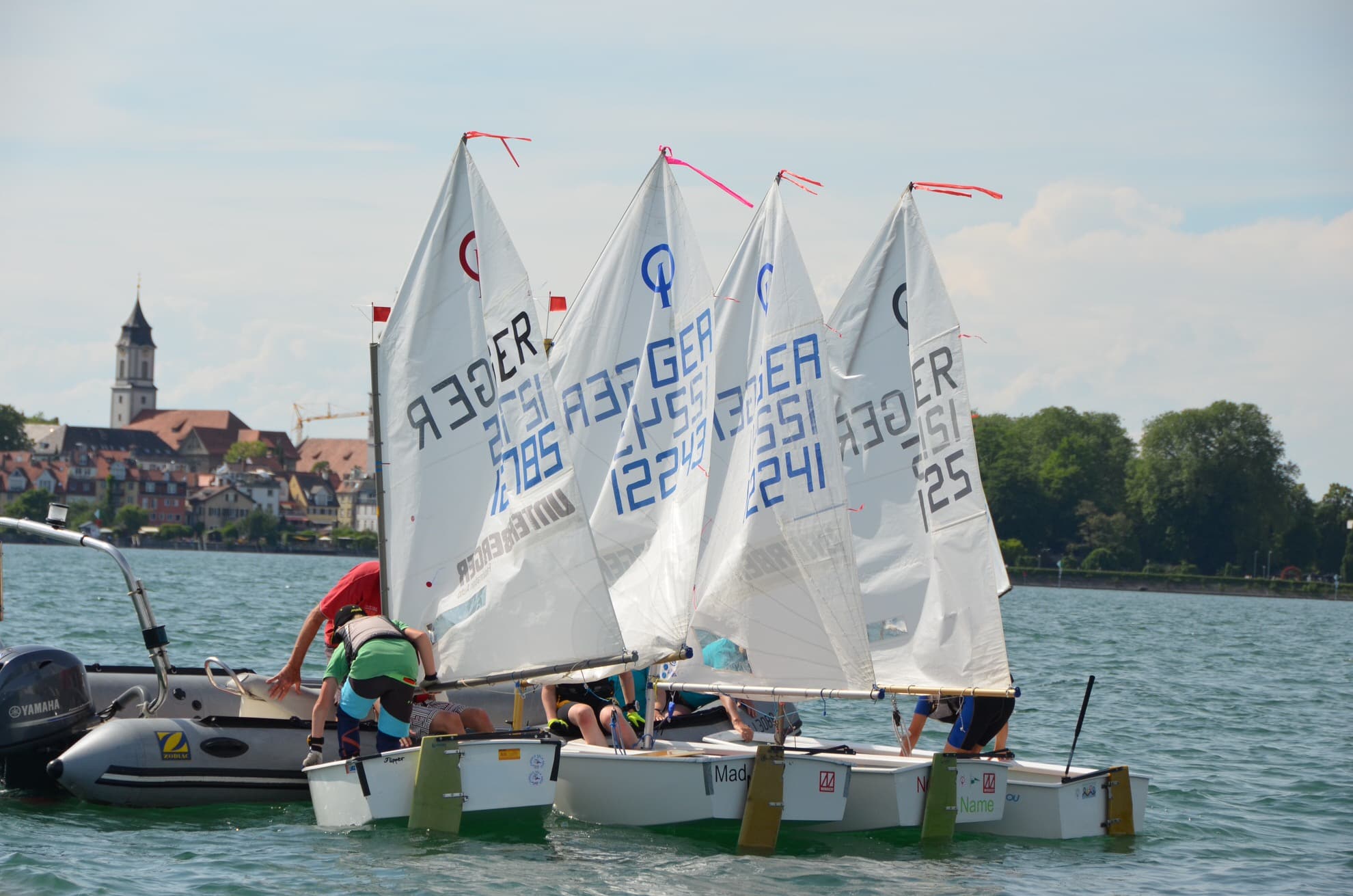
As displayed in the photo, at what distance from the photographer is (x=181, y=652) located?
1015 inches

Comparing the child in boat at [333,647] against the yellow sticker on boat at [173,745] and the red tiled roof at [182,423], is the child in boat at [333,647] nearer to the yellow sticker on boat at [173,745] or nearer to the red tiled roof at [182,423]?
the yellow sticker on boat at [173,745]

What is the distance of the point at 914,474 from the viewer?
45.4ft

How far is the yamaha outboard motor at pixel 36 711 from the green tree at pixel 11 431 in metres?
153

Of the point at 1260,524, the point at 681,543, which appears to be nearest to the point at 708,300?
the point at 681,543

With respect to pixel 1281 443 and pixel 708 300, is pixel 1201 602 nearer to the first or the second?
pixel 1281 443

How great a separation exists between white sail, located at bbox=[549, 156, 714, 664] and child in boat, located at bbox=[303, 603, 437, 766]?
77.2 inches

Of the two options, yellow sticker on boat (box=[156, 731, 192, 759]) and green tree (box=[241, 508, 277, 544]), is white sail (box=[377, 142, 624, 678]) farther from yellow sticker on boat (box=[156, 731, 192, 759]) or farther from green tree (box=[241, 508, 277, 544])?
green tree (box=[241, 508, 277, 544])

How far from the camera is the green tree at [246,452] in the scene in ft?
578

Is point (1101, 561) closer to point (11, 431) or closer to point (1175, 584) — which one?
point (1175, 584)

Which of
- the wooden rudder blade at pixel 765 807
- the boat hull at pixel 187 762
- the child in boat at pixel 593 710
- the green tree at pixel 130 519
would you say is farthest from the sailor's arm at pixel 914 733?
the green tree at pixel 130 519

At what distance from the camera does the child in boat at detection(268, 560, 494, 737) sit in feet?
38.1

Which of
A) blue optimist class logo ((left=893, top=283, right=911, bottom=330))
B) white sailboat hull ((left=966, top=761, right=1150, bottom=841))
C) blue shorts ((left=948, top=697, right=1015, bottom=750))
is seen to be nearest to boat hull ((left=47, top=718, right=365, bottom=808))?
blue shorts ((left=948, top=697, right=1015, bottom=750))

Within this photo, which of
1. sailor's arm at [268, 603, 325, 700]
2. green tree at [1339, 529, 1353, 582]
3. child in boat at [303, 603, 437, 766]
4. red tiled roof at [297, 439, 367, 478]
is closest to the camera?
child in boat at [303, 603, 437, 766]

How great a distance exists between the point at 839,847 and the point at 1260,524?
4173 inches
